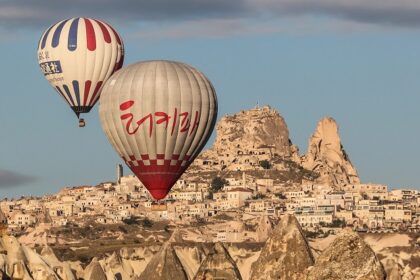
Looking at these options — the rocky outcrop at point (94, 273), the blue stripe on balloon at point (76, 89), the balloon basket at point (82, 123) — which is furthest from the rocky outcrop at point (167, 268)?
the rocky outcrop at point (94, 273)

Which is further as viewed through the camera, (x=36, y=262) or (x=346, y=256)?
(x=36, y=262)

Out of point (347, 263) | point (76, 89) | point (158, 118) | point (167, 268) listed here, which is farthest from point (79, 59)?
point (347, 263)

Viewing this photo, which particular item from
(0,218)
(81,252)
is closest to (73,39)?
(0,218)

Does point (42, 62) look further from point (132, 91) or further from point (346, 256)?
point (346, 256)

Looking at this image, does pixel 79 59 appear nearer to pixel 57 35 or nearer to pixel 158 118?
pixel 57 35

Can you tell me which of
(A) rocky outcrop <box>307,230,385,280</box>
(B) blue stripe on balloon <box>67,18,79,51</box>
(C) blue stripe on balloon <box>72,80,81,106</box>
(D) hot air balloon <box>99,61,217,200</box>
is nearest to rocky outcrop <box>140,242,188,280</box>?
(A) rocky outcrop <box>307,230,385,280</box>

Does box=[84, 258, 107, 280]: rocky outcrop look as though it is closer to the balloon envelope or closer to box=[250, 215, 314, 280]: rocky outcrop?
the balloon envelope
